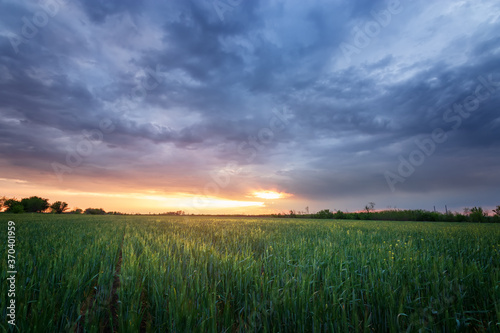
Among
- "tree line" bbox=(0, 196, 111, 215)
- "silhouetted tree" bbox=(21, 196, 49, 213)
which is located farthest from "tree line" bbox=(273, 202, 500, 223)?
"silhouetted tree" bbox=(21, 196, 49, 213)

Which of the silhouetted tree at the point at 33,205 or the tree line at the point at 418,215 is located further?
the silhouetted tree at the point at 33,205

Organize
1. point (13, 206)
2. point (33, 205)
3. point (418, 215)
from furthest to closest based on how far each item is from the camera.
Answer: point (33, 205) < point (13, 206) < point (418, 215)

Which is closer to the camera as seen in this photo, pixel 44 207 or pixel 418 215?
pixel 418 215

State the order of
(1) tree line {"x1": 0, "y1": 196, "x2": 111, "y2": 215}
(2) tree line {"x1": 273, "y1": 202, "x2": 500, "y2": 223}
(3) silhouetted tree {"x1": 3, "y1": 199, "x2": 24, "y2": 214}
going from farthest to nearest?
(1) tree line {"x1": 0, "y1": 196, "x2": 111, "y2": 215} → (3) silhouetted tree {"x1": 3, "y1": 199, "x2": 24, "y2": 214} → (2) tree line {"x1": 273, "y1": 202, "x2": 500, "y2": 223}

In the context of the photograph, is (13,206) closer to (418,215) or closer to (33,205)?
(33,205)

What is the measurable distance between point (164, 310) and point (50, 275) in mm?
2162

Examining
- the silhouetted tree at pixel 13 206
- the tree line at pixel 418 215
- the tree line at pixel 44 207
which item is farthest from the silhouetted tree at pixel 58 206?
the tree line at pixel 418 215

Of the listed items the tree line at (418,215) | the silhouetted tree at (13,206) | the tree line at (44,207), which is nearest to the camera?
the tree line at (418,215)

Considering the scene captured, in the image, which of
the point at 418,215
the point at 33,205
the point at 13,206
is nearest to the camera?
the point at 418,215

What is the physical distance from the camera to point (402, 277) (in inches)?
129

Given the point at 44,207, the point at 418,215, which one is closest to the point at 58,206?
the point at 44,207

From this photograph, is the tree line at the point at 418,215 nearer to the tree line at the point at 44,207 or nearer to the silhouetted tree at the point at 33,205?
the tree line at the point at 44,207

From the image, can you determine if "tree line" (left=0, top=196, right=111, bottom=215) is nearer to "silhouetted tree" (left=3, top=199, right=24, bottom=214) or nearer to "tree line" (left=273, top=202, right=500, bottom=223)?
"silhouetted tree" (left=3, top=199, right=24, bottom=214)

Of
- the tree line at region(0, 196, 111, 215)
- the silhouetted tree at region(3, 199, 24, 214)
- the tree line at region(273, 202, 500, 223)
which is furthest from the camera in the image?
the tree line at region(0, 196, 111, 215)
